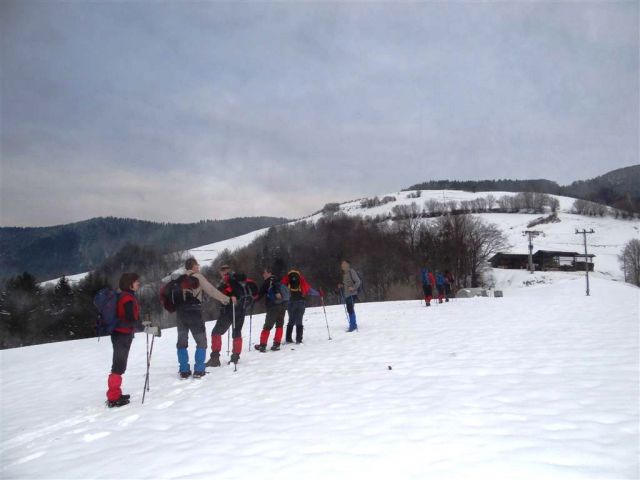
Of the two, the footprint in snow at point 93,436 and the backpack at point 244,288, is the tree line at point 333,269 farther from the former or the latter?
the footprint in snow at point 93,436

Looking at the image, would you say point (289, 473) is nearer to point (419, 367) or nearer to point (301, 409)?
point (301, 409)

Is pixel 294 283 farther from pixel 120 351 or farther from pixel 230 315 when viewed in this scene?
pixel 120 351

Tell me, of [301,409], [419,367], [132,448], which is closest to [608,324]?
[419,367]

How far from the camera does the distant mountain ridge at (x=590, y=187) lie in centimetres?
13535

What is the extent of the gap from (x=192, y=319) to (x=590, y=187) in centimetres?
18708

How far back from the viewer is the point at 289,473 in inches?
151

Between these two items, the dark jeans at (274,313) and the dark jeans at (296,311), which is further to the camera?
the dark jeans at (296,311)

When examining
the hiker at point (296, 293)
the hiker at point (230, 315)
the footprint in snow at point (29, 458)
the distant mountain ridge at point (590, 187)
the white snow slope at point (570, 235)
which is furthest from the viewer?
the distant mountain ridge at point (590, 187)

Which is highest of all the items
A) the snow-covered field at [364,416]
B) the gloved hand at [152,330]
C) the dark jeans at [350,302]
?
the gloved hand at [152,330]

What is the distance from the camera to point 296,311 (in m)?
11.3

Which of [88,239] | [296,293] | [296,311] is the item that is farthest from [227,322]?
[88,239]

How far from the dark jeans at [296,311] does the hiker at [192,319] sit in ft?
10.2

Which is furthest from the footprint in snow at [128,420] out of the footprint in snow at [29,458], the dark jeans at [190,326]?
the dark jeans at [190,326]

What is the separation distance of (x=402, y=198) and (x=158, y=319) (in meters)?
110
